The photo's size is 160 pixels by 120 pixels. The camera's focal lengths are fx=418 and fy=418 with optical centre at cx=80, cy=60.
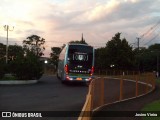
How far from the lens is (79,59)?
35.5 metres

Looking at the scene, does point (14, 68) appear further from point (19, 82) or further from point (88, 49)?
point (88, 49)

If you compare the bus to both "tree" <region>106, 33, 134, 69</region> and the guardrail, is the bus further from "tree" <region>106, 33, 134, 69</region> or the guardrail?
"tree" <region>106, 33, 134, 69</region>

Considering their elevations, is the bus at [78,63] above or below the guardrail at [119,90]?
above

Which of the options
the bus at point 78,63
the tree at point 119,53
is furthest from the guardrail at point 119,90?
the tree at point 119,53

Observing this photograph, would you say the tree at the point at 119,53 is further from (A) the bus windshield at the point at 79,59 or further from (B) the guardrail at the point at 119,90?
(B) the guardrail at the point at 119,90

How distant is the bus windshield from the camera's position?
116 feet

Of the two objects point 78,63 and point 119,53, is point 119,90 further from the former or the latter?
point 119,53

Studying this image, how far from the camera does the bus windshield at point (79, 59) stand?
116 feet

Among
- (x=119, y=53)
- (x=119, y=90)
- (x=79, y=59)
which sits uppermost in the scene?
(x=119, y=53)

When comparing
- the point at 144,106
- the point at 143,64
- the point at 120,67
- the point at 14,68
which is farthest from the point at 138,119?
the point at 143,64

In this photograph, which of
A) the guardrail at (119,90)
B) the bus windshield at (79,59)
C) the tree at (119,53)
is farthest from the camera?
the tree at (119,53)

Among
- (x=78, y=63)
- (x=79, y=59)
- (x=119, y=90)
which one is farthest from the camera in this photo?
(x=79, y=59)

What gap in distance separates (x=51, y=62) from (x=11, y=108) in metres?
123

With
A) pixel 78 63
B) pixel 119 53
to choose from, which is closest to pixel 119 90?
pixel 78 63
